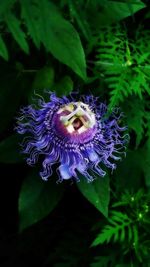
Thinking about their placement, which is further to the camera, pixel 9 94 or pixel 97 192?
pixel 9 94

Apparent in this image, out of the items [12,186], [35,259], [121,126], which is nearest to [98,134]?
[121,126]

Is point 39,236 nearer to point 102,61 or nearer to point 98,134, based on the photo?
point 98,134

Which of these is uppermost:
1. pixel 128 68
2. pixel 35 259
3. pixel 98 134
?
pixel 128 68

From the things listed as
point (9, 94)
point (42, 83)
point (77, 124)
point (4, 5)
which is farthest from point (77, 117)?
point (4, 5)

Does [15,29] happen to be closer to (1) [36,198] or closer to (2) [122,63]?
(2) [122,63]

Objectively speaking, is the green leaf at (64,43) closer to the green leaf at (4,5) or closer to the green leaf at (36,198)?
the green leaf at (4,5)

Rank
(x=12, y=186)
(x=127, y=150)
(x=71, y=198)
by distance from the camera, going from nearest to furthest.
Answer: (x=127, y=150), (x=71, y=198), (x=12, y=186)
